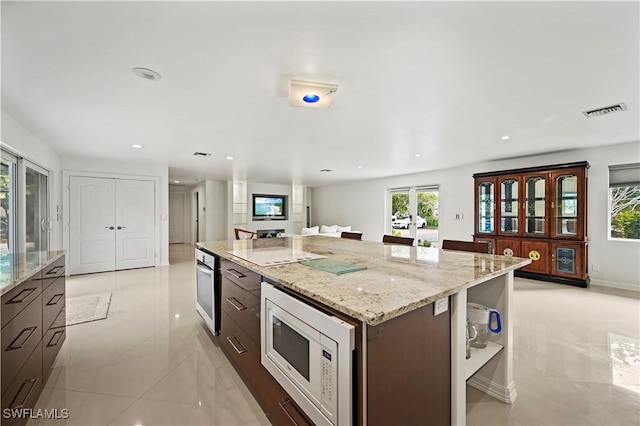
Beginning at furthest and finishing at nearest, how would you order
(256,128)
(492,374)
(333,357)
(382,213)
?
1. (382,213)
2. (256,128)
3. (492,374)
4. (333,357)

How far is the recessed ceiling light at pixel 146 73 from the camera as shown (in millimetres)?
1863

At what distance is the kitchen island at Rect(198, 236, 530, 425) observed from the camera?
954 mm

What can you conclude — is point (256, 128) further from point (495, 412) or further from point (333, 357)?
point (495, 412)

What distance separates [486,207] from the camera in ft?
17.1

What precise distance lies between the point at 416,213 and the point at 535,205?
8.65ft

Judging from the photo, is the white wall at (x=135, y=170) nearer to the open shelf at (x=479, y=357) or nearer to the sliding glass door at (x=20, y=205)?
the sliding glass door at (x=20, y=205)

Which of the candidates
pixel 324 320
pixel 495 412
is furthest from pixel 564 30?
pixel 495 412

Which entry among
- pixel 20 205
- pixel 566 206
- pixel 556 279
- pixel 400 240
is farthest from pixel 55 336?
pixel 566 206

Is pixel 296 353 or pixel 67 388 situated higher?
pixel 296 353

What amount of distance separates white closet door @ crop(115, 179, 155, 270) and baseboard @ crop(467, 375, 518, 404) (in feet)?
19.9

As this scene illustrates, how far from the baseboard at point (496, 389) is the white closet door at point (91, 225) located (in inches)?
246

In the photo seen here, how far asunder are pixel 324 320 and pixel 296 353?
12.9 inches

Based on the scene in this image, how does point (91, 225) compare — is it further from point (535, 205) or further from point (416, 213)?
point (535, 205)

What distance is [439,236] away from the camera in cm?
643
